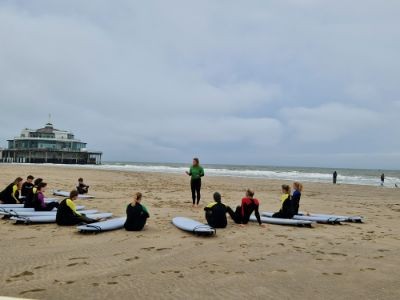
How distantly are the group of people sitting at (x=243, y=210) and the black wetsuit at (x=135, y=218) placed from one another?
1556 millimetres

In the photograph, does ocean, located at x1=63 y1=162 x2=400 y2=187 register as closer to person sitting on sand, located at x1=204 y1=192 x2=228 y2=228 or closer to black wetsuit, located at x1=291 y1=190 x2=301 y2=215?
black wetsuit, located at x1=291 y1=190 x2=301 y2=215

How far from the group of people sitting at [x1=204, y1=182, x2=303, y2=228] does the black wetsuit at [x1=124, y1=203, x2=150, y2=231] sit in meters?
1.56

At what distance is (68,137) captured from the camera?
89.2 metres

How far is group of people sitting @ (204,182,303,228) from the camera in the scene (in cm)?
875

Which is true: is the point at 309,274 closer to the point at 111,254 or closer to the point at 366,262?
the point at 366,262

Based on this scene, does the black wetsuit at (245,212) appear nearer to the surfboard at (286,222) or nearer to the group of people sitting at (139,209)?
the group of people sitting at (139,209)

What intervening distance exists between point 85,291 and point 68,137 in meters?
90.3

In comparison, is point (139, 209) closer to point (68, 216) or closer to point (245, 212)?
point (68, 216)

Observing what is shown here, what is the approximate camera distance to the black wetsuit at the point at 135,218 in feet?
26.6

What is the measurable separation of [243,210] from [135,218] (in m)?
2.90

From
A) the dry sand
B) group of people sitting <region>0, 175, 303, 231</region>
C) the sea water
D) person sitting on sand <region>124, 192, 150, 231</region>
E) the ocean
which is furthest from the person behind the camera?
the ocean

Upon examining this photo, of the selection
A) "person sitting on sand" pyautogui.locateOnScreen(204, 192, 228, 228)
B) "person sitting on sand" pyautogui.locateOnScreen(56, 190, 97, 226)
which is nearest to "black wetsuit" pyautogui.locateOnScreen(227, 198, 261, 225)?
"person sitting on sand" pyautogui.locateOnScreen(204, 192, 228, 228)

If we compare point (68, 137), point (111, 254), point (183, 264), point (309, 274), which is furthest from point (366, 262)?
point (68, 137)

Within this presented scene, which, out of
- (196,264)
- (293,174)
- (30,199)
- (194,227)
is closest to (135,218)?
(194,227)
